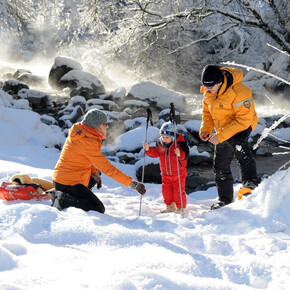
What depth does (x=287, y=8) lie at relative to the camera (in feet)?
39.6

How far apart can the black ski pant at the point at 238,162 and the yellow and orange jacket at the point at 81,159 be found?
1171 mm

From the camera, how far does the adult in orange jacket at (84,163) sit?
4152mm

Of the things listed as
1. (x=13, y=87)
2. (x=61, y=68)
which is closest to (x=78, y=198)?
(x=13, y=87)

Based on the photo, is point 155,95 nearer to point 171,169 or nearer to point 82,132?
point 171,169

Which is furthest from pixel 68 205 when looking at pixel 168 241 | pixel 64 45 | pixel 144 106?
pixel 64 45

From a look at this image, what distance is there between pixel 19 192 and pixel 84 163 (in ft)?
2.77

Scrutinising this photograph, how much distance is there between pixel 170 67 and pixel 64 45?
19.1 feet

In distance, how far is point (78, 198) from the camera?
163 inches

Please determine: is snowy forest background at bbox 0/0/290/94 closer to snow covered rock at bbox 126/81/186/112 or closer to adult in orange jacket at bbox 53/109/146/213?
snow covered rock at bbox 126/81/186/112

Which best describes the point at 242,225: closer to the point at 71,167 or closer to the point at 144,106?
the point at 71,167

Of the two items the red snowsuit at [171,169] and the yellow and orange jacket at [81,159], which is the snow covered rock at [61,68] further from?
Answer: the yellow and orange jacket at [81,159]

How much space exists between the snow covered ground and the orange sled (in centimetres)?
80

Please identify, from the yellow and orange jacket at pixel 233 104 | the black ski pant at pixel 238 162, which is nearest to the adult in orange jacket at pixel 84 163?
the black ski pant at pixel 238 162

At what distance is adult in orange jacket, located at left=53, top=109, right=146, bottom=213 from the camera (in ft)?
13.6
